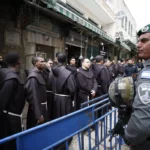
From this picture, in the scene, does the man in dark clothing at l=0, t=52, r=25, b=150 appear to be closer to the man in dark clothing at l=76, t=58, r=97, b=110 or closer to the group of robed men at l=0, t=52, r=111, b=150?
the group of robed men at l=0, t=52, r=111, b=150

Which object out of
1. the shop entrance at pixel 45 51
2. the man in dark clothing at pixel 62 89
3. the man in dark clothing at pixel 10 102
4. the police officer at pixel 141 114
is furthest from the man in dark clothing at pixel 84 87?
the police officer at pixel 141 114

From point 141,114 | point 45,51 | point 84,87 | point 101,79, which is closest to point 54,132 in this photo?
point 141,114

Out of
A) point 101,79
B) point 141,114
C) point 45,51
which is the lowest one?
point 101,79

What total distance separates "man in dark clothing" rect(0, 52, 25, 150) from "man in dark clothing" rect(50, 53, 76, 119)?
999 mm

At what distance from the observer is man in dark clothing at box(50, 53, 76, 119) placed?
350 cm

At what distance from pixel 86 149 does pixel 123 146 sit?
780 millimetres

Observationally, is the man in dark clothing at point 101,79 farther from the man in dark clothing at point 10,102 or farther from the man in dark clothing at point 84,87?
the man in dark clothing at point 10,102

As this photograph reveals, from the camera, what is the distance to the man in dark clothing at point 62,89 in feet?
11.5

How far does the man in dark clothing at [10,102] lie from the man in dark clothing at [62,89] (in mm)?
999

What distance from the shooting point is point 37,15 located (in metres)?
5.87

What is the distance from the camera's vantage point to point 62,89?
11.7 feet

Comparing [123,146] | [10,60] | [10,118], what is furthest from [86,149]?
[10,60]

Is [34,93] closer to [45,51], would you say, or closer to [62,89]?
[62,89]

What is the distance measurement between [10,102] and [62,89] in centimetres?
123
